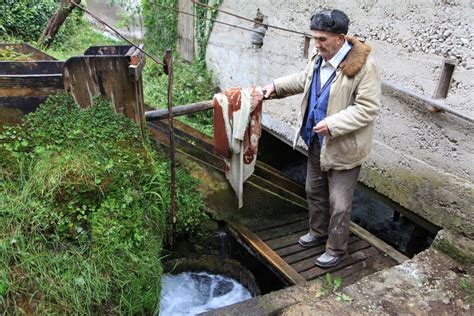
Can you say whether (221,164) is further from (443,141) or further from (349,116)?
(443,141)

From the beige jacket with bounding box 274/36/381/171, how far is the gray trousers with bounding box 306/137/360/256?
7.7 inches

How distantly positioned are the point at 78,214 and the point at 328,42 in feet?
7.80

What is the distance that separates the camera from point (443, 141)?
3.75 metres

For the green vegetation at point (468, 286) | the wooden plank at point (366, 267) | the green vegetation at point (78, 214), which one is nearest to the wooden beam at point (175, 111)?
the green vegetation at point (78, 214)

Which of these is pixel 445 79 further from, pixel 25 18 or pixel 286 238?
pixel 25 18

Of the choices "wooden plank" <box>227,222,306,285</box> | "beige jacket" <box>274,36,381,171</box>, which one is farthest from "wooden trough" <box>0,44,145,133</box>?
"wooden plank" <box>227,222,306,285</box>

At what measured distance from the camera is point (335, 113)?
3.27m

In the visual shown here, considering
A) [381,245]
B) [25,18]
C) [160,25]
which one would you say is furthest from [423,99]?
[25,18]

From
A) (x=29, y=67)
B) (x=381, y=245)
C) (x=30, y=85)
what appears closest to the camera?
(x=30, y=85)

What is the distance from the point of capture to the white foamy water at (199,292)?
153 inches

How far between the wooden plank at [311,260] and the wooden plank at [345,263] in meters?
0.04

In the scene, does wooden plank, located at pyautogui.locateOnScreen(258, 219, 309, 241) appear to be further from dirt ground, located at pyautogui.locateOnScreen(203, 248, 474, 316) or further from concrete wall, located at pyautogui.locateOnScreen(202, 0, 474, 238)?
dirt ground, located at pyautogui.locateOnScreen(203, 248, 474, 316)

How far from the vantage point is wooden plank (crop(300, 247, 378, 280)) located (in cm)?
376

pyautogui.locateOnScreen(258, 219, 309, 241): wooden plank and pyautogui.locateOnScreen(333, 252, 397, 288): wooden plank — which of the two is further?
pyautogui.locateOnScreen(258, 219, 309, 241): wooden plank
